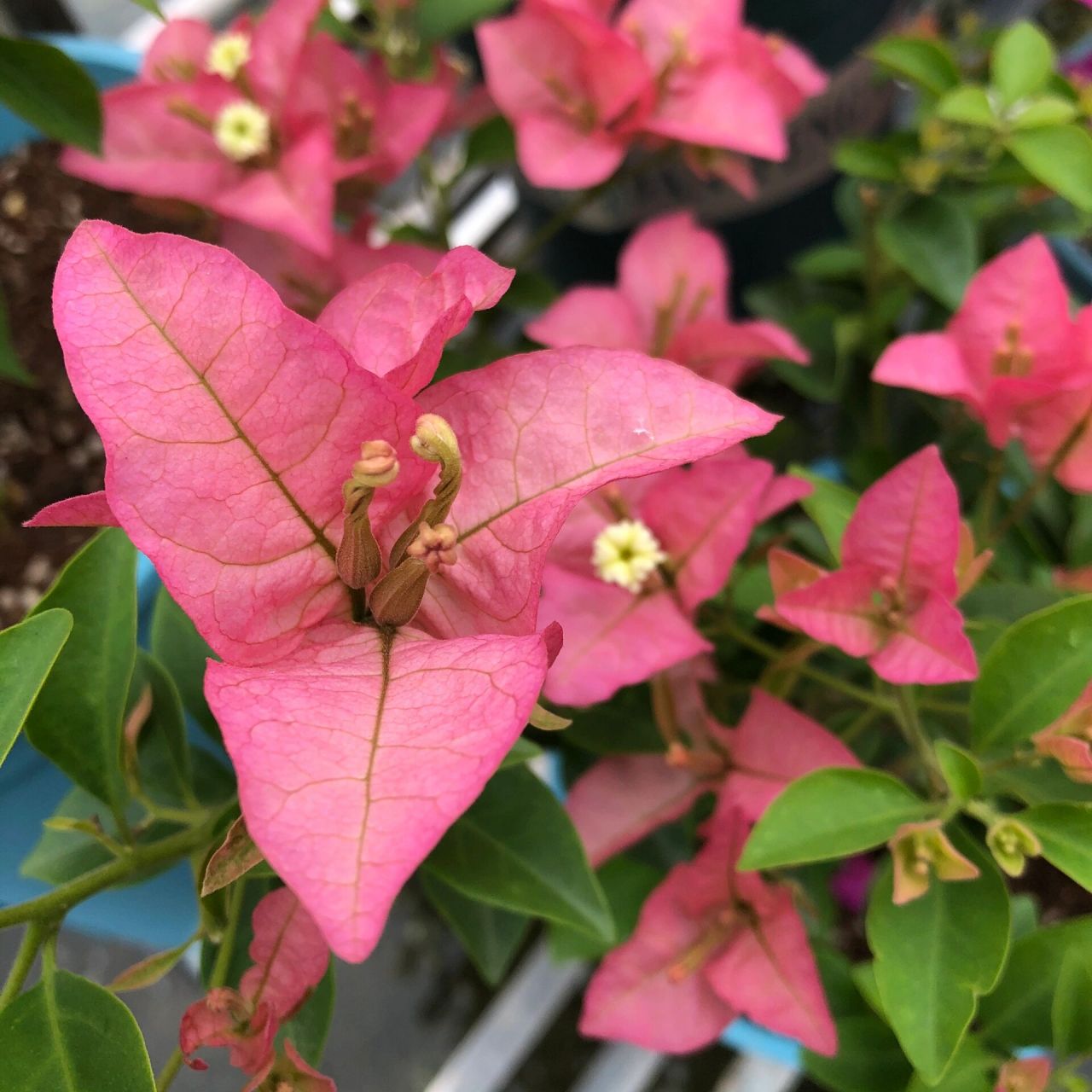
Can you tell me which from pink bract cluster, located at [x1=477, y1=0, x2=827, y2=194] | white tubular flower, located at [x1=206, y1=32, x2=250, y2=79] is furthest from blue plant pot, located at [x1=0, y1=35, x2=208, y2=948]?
pink bract cluster, located at [x1=477, y1=0, x2=827, y2=194]

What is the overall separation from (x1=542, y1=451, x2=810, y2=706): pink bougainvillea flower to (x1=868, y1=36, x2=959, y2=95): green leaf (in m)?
0.33

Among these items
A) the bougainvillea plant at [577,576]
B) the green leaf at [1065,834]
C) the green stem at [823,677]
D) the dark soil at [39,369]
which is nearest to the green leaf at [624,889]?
the bougainvillea plant at [577,576]

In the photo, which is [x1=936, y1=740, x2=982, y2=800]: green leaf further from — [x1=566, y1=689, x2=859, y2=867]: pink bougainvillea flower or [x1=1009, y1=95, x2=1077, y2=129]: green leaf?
[x1=1009, y1=95, x2=1077, y2=129]: green leaf

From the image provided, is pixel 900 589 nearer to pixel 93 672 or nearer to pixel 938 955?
pixel 938 955

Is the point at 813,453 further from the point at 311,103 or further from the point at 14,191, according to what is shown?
the point at 14,191

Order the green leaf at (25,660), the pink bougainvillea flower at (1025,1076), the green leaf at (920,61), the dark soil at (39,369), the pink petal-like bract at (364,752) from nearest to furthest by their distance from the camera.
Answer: the pink petal-like bract at (364,752) → the green leaf at (25,660) → the pink bougainvillea flower at (1025,1076) → the green leaf at (920,61) → the dark soil at (39,369)

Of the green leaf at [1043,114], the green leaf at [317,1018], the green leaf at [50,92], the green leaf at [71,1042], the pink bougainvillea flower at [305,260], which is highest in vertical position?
the green leaf at [50,92]

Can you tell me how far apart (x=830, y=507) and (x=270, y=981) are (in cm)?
37

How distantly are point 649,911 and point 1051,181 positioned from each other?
20.4 inches

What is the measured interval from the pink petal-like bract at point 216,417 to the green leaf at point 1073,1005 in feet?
1.34

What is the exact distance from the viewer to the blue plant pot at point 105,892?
603 mm

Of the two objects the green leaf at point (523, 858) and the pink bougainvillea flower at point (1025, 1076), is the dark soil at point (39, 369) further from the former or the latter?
the pink bougainvillea flower at point (1025, 1076)

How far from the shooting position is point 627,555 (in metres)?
0.56

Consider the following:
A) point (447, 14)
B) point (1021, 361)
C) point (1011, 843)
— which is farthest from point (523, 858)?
point (447, 14)
